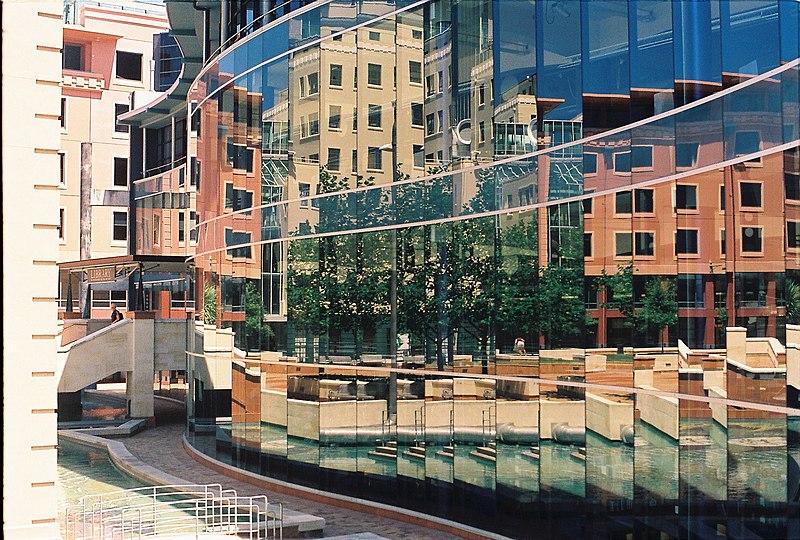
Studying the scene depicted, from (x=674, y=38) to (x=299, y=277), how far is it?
37.6ft

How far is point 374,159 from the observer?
22.9 m

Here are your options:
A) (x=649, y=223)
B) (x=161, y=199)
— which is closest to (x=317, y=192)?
(x=649, y=223)

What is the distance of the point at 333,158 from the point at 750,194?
Answer: 1146cm

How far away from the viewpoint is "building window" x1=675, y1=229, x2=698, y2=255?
1531 centimetres

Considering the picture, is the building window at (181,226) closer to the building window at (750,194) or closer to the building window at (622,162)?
the building window at (622,162)

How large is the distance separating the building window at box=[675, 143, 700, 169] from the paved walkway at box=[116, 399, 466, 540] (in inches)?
329

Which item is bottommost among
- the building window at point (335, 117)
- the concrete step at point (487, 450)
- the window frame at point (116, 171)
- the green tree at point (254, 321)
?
the concrete step at point (487, 450)

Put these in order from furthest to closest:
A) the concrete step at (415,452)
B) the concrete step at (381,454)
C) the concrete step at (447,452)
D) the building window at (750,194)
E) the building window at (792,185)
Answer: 1. the concrete step at (381,454)
2. the concrete step at (415,452)
3. the concrete step at (447,452)
4. the building window at (750,194)
5. the building window at (792,185)

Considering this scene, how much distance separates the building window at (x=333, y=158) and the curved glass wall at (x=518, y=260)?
55 mm

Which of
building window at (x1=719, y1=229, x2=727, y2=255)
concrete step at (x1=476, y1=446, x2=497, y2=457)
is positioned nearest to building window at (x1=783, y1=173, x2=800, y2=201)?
building window at (x1=719, y1=229, x2=727, y2=255)

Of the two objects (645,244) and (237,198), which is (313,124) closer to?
(237,198)

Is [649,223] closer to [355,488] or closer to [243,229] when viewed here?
[355,488]

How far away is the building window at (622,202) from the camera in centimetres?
1657

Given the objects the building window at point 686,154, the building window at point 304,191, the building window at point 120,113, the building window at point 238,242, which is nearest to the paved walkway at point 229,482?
the building window at point 238,242
